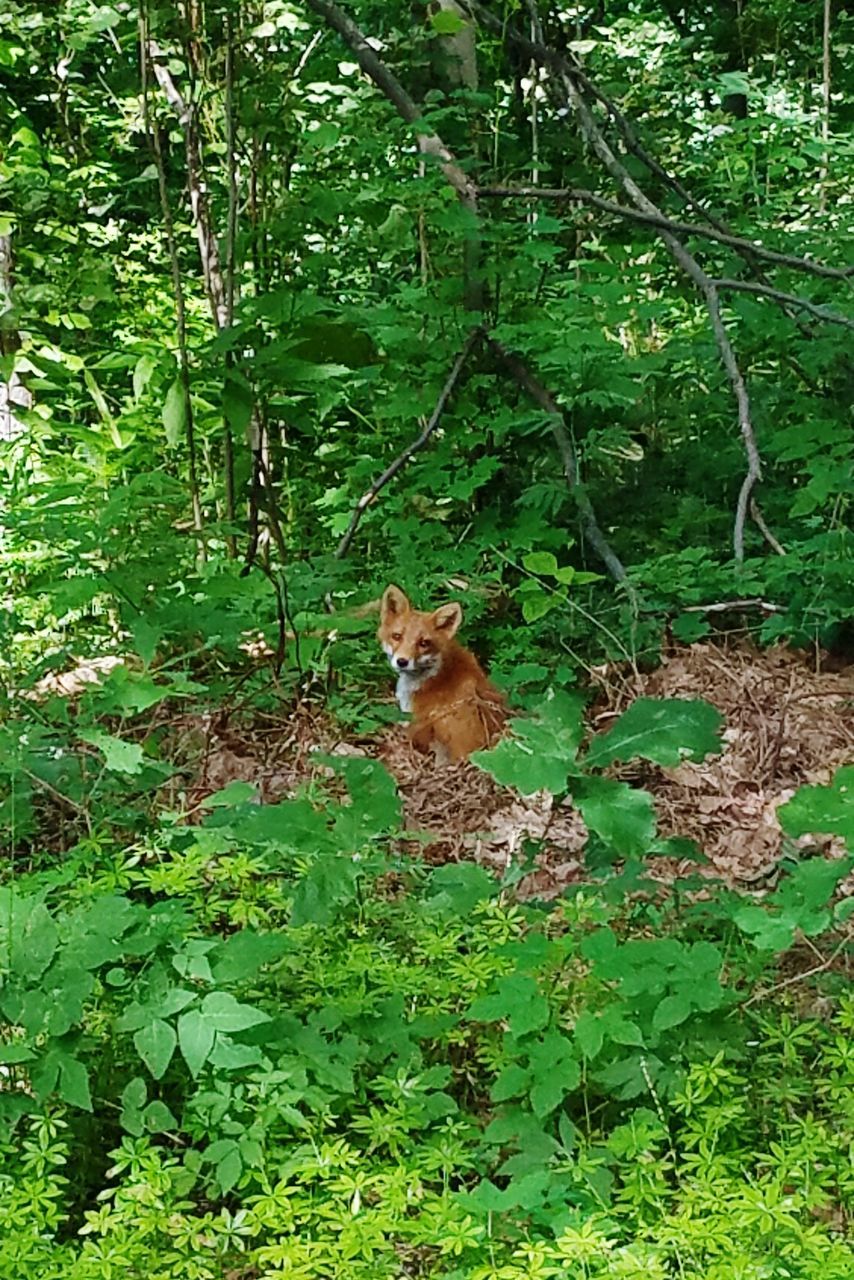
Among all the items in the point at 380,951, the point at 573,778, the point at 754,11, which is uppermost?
the point at 754,11

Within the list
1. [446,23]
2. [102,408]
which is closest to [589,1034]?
[446,23]

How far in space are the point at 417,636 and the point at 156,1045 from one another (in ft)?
8.65

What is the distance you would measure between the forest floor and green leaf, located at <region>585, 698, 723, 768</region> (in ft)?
2.68

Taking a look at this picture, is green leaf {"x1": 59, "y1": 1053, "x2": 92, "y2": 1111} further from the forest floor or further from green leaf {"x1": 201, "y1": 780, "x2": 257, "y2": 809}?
the forest floor

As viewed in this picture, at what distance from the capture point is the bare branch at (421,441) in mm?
5203

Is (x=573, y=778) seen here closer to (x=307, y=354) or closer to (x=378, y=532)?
(x=378, y=532)

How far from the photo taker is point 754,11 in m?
8.82

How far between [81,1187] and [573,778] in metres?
1.29

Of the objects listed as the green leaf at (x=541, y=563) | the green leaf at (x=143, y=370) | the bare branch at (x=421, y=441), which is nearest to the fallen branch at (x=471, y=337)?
the bare branch at (x=421, y=441)

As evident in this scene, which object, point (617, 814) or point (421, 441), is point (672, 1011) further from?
point (421, 441)

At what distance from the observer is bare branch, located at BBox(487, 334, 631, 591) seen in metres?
5.36

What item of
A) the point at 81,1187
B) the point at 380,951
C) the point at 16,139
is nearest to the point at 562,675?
the point at 380,951

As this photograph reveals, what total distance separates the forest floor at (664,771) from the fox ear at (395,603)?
0.49 m

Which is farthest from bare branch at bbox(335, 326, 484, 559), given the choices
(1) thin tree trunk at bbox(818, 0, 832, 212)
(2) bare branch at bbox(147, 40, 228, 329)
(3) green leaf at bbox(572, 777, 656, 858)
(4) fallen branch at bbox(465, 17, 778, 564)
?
(3) green leaf at bbox(572, 777, 656, 858)
